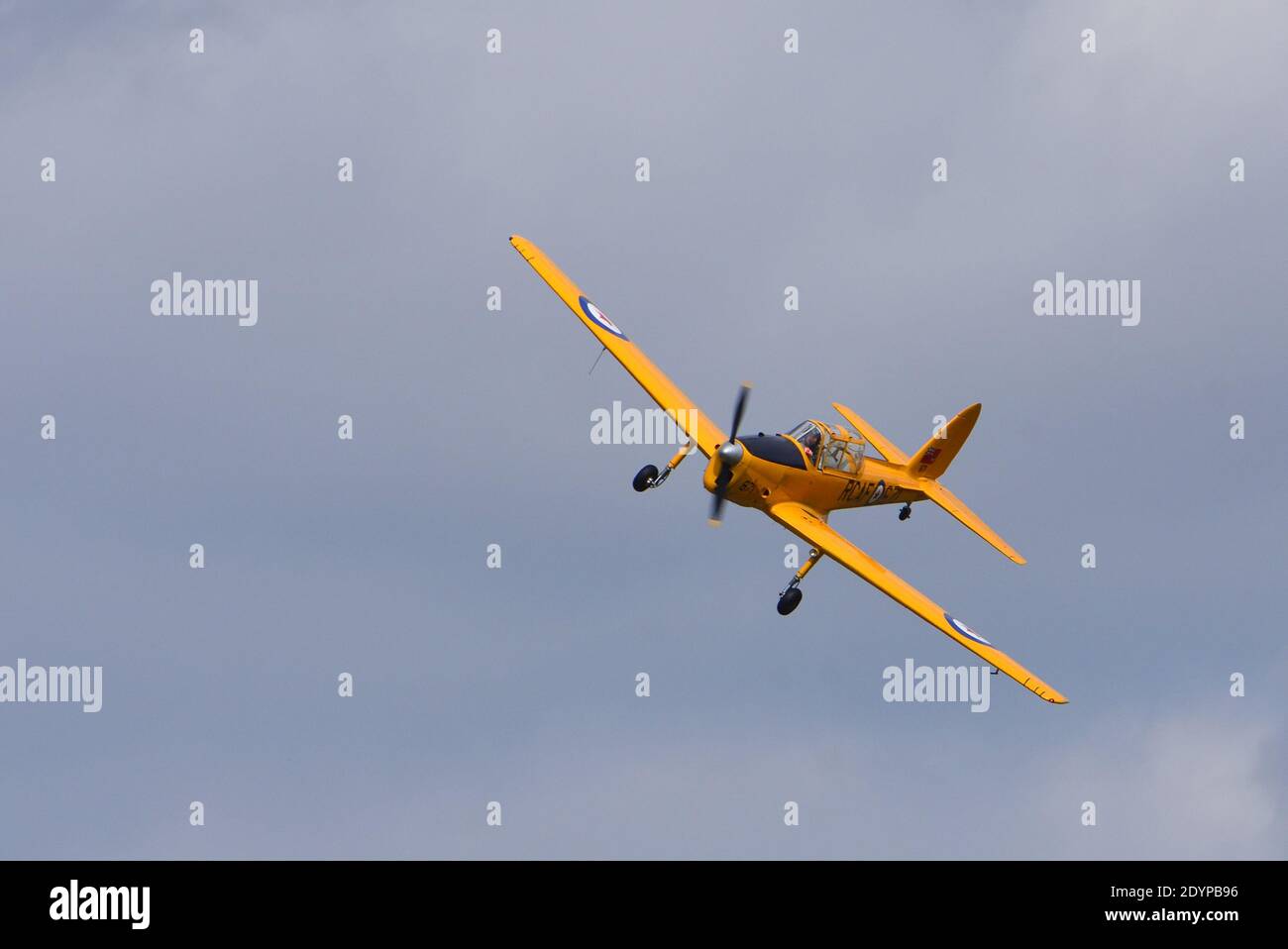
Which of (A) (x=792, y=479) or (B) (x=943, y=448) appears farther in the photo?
(B) (x=943, y=448)

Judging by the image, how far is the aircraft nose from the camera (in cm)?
5078

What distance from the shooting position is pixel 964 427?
190 feet

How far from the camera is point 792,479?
52.8 m

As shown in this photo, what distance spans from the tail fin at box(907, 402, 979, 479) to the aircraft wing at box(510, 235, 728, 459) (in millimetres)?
6036

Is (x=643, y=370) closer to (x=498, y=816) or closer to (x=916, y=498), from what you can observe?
(x=916, y=498)

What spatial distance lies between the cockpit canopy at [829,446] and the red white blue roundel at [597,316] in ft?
24.7

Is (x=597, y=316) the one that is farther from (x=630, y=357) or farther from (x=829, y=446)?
(x=829, y=446)

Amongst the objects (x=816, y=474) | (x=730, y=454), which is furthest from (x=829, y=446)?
(x=730, y=454)

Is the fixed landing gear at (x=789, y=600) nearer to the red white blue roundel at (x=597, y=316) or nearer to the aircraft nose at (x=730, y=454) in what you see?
the aircraft nose at (x=730, y=454)

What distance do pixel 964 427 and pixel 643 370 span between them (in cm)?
897

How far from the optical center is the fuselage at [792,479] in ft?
169

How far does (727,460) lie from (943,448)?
30.1 feet
